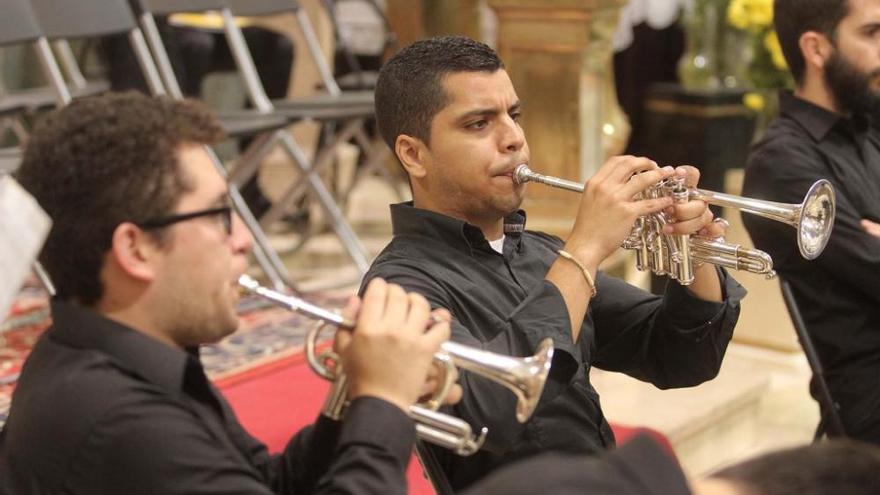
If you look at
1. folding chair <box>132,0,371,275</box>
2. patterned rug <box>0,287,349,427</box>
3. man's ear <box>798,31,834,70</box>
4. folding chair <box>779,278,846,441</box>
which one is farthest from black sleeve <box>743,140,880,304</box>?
folding chair <box>132,0,371,275</box>

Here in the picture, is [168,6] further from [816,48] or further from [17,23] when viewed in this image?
[816,48]

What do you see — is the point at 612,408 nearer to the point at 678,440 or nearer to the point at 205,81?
the point at 678,440

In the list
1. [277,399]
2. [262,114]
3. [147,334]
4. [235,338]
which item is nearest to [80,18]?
[262,114]

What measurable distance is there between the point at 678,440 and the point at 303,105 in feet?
6.18

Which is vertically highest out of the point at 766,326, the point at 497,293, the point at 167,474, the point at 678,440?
the point at 167,474

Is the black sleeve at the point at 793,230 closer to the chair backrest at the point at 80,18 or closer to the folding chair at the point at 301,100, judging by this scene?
the folding chair at the point at 301,100

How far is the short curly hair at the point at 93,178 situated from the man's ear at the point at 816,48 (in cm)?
187

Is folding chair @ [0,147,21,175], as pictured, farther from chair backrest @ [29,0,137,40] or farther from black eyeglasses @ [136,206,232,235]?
black eyeglasses @ [136,206,232,235]

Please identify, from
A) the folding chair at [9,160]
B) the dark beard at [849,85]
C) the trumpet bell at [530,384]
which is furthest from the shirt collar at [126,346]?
the dark beard at [849,85]

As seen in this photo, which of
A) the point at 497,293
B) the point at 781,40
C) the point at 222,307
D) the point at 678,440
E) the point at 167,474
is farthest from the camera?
the point at 678,440

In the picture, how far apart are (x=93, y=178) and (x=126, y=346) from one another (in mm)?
192

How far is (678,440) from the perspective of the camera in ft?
10.5

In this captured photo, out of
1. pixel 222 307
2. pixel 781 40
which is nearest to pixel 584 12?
pixel 781 40

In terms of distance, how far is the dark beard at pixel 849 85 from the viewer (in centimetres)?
272
